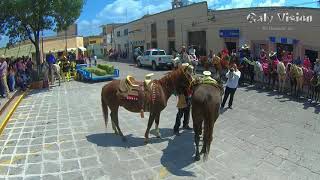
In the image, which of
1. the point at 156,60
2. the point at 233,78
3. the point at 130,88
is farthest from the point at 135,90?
the point at 156,60

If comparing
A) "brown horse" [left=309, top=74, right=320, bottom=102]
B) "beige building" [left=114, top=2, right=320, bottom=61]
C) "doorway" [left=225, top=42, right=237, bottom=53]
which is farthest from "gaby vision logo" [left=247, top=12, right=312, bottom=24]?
"brown horse" [left=309, top=74, right=320, bottom=102]

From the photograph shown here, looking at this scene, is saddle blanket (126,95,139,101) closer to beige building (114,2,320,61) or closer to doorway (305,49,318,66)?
beige building (114,2,320,61)

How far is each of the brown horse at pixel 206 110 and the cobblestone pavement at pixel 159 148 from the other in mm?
465

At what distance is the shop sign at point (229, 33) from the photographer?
27.9 m

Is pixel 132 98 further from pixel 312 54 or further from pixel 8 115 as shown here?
pixel 312 54

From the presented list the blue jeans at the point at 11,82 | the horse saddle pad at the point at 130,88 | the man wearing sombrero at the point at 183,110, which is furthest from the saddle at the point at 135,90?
the blue jeans at the point at 11,82

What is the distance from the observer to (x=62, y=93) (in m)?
18.6

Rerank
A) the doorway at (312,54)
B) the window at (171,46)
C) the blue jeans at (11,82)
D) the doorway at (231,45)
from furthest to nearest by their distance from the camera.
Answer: the window at (171,46) → the doorway at (231,45) → the doorway at (312,54) → the blue jeans at (11,82)

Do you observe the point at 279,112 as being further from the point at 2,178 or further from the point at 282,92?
the point at 2,178

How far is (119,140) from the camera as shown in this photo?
9.52m

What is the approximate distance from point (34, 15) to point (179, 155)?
1634 centimetres

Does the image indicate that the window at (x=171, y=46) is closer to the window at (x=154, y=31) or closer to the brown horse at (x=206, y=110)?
the window at (x=154, y=31)

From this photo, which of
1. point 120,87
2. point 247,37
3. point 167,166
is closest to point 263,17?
point 247,37

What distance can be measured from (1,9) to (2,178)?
1609cm
